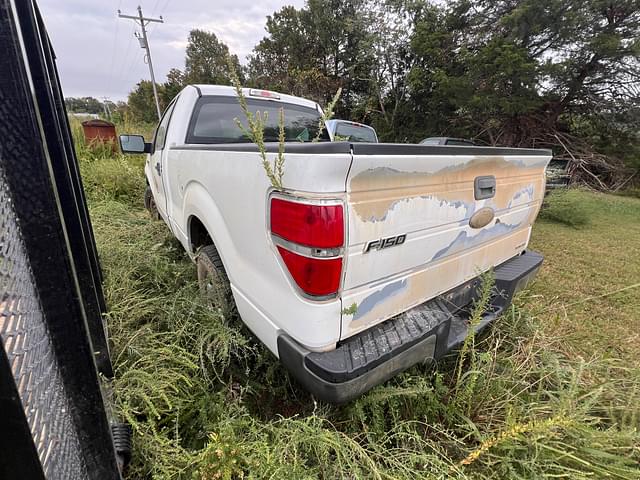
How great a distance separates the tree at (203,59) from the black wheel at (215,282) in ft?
99.7

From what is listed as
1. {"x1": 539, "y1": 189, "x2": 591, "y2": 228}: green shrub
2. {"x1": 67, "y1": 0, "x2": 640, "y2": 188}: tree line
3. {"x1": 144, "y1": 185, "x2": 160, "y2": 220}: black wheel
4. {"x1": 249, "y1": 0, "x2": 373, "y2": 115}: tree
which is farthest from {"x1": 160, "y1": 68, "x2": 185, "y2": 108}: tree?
{"x1": 539, "y1": 189, "x2": 591, "y2": 228}: green shrub

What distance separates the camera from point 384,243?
1360mm

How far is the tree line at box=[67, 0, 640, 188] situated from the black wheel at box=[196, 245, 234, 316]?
9055 mm

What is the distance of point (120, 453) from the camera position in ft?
4.51

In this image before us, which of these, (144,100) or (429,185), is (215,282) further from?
(144,100)

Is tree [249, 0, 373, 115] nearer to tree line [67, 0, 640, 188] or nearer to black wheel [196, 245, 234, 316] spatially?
tree line [67, 0, 640, 188]

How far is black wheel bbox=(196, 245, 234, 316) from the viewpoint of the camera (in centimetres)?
212

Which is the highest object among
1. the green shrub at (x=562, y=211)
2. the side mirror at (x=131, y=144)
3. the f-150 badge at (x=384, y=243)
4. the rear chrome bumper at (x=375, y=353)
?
the side mirror at (x=131, y=144)

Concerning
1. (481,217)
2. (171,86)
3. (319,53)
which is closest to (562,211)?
(481,217)

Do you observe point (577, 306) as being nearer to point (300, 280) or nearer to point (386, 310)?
point (386, 310)

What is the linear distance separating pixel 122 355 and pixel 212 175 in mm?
1309

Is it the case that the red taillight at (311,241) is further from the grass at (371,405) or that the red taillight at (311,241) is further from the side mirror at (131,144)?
the side mirror at (131,144)

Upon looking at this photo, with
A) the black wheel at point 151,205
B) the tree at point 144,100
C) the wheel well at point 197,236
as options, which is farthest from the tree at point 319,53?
the wheel well at point 197,236

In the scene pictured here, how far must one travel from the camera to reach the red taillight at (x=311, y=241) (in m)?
Result: 1.17
